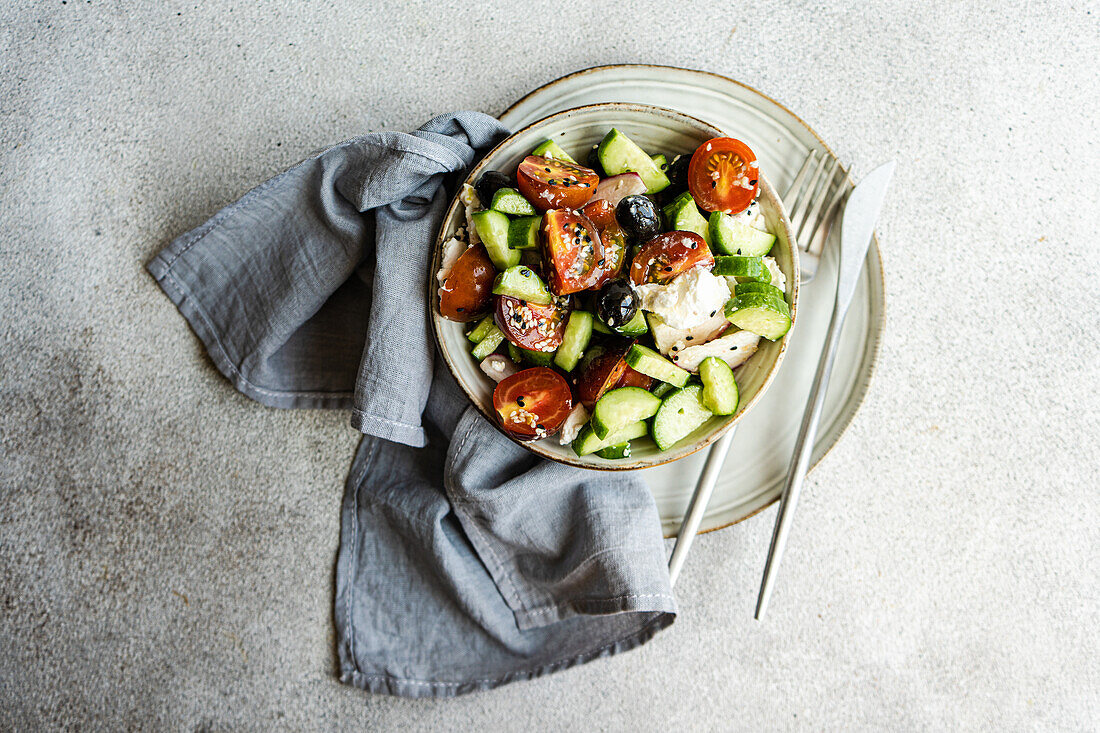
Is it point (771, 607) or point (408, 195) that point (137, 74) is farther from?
point (771, 607)

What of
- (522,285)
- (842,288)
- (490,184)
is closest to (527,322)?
(522,285)

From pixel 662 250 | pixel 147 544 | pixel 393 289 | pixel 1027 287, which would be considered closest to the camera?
pixel 662 250

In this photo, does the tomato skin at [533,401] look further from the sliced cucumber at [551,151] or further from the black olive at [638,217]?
the sliced cucumber at [551,151]

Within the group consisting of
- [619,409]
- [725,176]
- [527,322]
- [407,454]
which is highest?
[725,176]

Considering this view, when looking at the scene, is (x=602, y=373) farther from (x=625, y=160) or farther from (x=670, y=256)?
(x=625, y=160)

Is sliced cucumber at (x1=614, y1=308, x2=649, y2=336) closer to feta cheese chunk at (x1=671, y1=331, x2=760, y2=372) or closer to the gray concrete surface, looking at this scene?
feta cheese chunk at (x1=671, y1=331, x2=760, y2=372)

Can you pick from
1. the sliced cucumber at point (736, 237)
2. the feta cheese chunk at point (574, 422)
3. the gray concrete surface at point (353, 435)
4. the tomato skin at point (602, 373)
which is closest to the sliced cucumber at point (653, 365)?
the tomato skin at point (602, 373)

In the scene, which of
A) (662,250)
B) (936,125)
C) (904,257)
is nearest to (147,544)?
(662,250)
